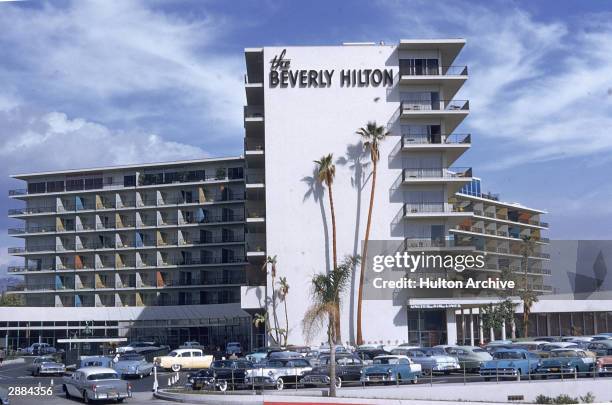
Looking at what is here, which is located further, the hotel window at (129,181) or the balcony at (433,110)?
the hotel window at (129,181)

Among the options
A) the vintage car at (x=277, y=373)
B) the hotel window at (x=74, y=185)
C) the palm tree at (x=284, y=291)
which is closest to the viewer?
the vintage car at (x=277, y=373)

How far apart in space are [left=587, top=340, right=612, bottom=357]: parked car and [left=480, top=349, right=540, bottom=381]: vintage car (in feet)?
18.1

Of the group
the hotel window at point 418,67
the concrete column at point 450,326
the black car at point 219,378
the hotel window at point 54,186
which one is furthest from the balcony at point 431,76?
the hotel window at point 54,186

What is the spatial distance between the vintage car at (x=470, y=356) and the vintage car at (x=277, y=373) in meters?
9.65

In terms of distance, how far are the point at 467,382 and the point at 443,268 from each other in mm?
34499

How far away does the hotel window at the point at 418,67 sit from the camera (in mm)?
77312

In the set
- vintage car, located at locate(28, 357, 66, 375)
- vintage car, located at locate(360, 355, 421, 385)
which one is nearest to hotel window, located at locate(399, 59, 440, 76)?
vintage car, located at locate(360, 355, 421, 385)

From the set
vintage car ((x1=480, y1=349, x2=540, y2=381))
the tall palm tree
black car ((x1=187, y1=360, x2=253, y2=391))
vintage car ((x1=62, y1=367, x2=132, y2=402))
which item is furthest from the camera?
the tall palm tree

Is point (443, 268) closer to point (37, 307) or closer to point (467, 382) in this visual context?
point (467, 382)

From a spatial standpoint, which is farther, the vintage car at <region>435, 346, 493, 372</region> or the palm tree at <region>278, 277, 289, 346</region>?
the palm tree at <region>278, 277, 289, 346</region>

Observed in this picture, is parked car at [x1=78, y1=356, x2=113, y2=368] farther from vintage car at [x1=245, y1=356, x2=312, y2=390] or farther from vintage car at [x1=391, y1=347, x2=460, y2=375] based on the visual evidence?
vintage car at [x1=391, y1=347, x2=460, y2=375]

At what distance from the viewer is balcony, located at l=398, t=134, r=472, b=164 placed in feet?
249

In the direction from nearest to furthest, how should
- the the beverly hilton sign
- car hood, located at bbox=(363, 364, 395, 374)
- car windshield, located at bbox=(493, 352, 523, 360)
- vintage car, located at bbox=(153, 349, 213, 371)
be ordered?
car hood, located at bbox=(363, 364, 395, 374) < car windshield, located at bbox=(493, 352, 523, 360) < vintage car, located at bbox=(153, 349, 213, 371) < the the beverly hilton sign

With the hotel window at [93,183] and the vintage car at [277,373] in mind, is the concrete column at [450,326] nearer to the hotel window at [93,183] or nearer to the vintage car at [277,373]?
the vintage car at [277,373]
